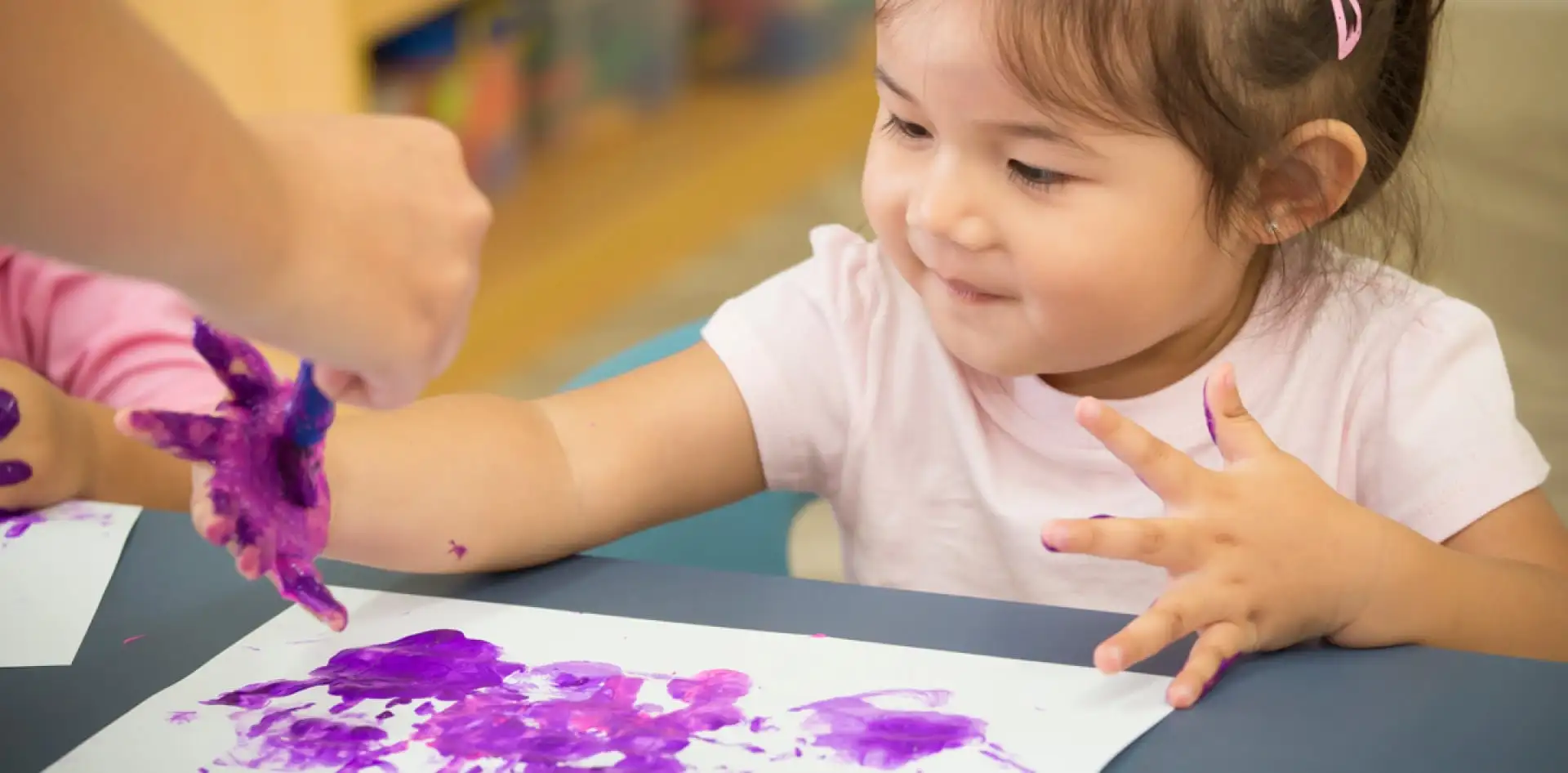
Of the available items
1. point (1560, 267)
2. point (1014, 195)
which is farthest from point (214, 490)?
point (1560, 267)

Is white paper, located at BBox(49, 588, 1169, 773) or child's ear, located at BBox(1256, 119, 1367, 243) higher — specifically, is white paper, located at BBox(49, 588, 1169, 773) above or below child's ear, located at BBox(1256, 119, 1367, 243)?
below

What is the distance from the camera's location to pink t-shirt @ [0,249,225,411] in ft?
3.38

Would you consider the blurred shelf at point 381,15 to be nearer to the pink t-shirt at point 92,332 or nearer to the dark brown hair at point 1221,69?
the pink t-shirt at point 92,332

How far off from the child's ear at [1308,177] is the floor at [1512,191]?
40 cm

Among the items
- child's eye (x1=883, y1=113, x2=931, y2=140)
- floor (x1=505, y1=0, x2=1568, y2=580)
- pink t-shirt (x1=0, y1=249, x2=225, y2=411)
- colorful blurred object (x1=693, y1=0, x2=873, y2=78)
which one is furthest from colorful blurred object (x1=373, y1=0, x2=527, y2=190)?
child's eye (x1=883, y1=113, x2=931, y2=140)

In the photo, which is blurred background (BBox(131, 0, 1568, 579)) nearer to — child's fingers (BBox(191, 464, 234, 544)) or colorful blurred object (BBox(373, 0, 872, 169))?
colorful blurred object (BBox(373, 0, 872, 169))

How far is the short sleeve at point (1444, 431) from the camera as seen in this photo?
0.81 meters

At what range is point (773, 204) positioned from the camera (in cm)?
271

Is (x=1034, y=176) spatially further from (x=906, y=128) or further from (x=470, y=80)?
(x=470, y=80)

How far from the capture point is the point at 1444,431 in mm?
821

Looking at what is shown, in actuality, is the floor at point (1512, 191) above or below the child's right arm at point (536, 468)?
above

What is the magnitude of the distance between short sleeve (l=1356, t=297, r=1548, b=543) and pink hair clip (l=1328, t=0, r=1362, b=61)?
Answer: 19cm

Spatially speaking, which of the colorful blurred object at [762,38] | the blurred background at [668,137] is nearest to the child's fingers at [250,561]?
the blurred background at [668,137]

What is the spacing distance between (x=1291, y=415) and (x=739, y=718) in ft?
1.43
